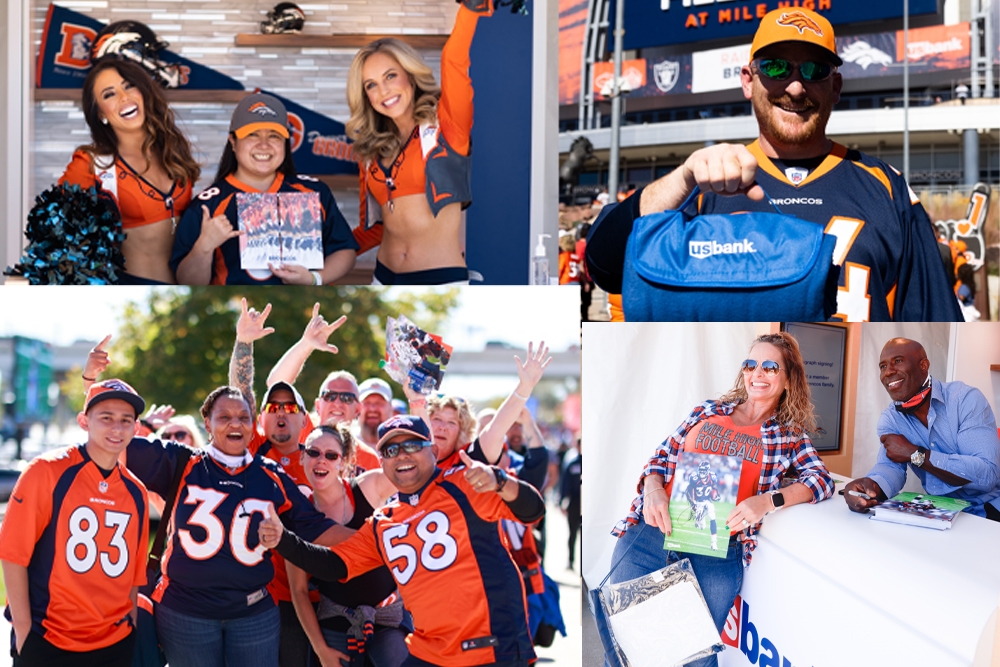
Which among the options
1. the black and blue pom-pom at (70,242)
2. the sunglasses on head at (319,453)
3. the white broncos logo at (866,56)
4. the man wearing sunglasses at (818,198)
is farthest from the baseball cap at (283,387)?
the white broncos logo at (866,56)

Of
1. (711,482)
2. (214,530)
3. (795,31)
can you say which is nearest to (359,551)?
(214,530)

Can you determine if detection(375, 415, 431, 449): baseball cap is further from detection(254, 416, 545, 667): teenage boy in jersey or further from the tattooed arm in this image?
the tattooed arm

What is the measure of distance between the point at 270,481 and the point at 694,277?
4.01ft

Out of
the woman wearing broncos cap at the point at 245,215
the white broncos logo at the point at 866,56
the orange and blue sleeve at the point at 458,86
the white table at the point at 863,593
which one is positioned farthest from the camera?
the white broncos logo at the point at 866,56

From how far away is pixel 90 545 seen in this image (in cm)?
225

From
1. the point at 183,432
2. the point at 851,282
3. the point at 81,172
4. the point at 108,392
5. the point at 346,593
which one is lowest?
the point at 346,593

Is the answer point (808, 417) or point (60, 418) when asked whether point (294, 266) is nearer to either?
point (60, 418)

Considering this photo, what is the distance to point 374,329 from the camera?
7.63ft

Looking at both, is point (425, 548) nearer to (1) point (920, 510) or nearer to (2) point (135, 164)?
(1) point (920, 510)

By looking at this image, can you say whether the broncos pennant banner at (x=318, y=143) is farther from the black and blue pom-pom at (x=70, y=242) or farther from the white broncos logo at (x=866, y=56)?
the white broncos logo at (x=866, y=56)

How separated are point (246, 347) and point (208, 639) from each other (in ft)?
2.50

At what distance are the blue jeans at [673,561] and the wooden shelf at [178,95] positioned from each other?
2.55 m

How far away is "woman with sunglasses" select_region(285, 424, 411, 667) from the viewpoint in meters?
2.32

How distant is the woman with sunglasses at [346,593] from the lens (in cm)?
232
